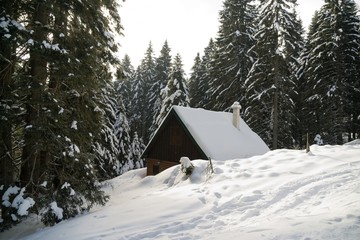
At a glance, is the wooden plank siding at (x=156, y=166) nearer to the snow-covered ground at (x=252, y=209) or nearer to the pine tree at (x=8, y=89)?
the snow-covered ground at (x=252, y=209)

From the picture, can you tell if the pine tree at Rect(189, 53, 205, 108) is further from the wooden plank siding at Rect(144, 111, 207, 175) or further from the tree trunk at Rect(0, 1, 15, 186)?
the tree trunk at Rect(0, 1, 15, 186)

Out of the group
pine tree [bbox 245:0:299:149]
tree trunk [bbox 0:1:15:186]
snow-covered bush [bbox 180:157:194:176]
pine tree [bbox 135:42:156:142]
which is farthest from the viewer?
pine tree [bbox 135:42:156:142]

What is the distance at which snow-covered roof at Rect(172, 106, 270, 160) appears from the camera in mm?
17625

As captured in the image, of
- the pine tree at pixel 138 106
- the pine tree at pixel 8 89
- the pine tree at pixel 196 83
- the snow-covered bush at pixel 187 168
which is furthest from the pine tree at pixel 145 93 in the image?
the pine tree at pixel 8 89

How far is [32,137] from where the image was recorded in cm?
752

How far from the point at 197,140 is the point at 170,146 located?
292 cm

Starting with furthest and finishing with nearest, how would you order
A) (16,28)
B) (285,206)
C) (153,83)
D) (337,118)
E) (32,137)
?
(153,83), (337,118), (32,137), (16,28), (285,206)

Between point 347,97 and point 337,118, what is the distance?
2.43m

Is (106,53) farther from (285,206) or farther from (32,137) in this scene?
(285,206)

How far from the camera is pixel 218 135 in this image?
1894cm

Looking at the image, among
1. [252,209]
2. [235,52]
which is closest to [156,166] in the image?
[252,209]

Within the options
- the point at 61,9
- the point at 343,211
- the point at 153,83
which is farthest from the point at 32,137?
the point at 153,83

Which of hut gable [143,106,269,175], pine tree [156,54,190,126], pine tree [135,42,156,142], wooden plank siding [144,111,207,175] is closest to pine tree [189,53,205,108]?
pine tree [135,42,156,142]

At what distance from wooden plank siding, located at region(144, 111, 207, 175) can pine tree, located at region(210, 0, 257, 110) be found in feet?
37.6
